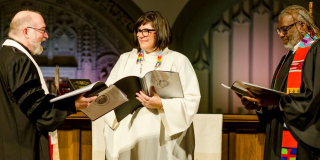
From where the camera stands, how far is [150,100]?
3.02 meters

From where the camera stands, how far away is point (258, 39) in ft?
18.3

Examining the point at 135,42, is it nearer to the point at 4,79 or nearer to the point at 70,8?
the point at 4,79

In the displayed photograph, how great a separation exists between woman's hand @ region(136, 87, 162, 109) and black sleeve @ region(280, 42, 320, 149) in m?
0.81

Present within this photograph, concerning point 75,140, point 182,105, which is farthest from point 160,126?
point 75,140

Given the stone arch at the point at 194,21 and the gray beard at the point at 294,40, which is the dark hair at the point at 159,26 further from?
the stone arch at the point at 194,21

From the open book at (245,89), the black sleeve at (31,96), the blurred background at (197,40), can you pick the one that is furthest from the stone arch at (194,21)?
the black sleeve at (31,96)

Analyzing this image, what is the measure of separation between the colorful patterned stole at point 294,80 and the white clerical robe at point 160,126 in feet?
2.09

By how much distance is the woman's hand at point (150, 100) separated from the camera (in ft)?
9.91

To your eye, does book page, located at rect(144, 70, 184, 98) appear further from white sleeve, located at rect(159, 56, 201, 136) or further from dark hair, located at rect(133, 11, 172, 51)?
dark hair, located at rect(133, 11, 172, 51)

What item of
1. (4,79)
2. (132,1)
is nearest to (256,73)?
(132,1)

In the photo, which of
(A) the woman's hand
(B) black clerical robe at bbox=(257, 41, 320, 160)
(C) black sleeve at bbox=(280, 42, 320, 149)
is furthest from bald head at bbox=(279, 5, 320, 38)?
(A) the woman's hand

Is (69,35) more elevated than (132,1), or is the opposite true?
(132,1)

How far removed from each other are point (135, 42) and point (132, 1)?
7.03 ft

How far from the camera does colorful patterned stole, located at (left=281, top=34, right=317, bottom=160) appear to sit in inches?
121
